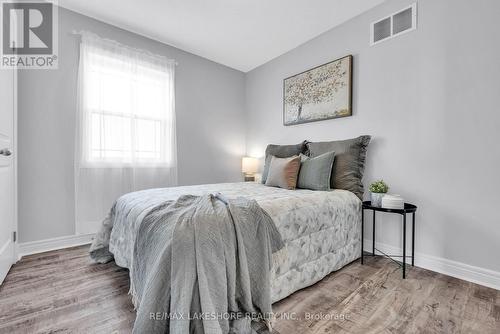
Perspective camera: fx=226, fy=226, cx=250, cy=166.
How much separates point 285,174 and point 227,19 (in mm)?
1932

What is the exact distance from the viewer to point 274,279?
145 centimetres

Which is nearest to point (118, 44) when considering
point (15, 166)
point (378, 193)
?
point (15, 166)

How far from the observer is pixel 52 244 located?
2424mm

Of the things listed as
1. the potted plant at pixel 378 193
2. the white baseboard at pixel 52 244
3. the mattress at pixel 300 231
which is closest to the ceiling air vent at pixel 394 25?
the potted plant at pixel 378 193

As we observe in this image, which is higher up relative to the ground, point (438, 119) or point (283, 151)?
point (438, 119)

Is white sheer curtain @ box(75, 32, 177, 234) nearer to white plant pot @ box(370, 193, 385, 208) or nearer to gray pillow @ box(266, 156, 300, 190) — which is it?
gray pillow @ box(266, 156, 300, 190)

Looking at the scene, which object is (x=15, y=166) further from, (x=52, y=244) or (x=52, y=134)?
(x=52, y=244)

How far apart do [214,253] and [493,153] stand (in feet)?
7.09

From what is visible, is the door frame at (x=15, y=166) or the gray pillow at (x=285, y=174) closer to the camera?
the door frame at (x=15, y=166)

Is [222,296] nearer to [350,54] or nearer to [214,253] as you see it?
[214,253]

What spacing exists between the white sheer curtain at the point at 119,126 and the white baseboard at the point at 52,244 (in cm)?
10

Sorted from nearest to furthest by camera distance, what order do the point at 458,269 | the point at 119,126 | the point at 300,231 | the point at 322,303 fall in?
the point at 322,303
the point at 300,231
the point at 458,269
the point at 119,126

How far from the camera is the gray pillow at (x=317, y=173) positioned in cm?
227

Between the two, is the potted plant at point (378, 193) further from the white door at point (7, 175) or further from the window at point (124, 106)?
the white door at point (7, 175)
